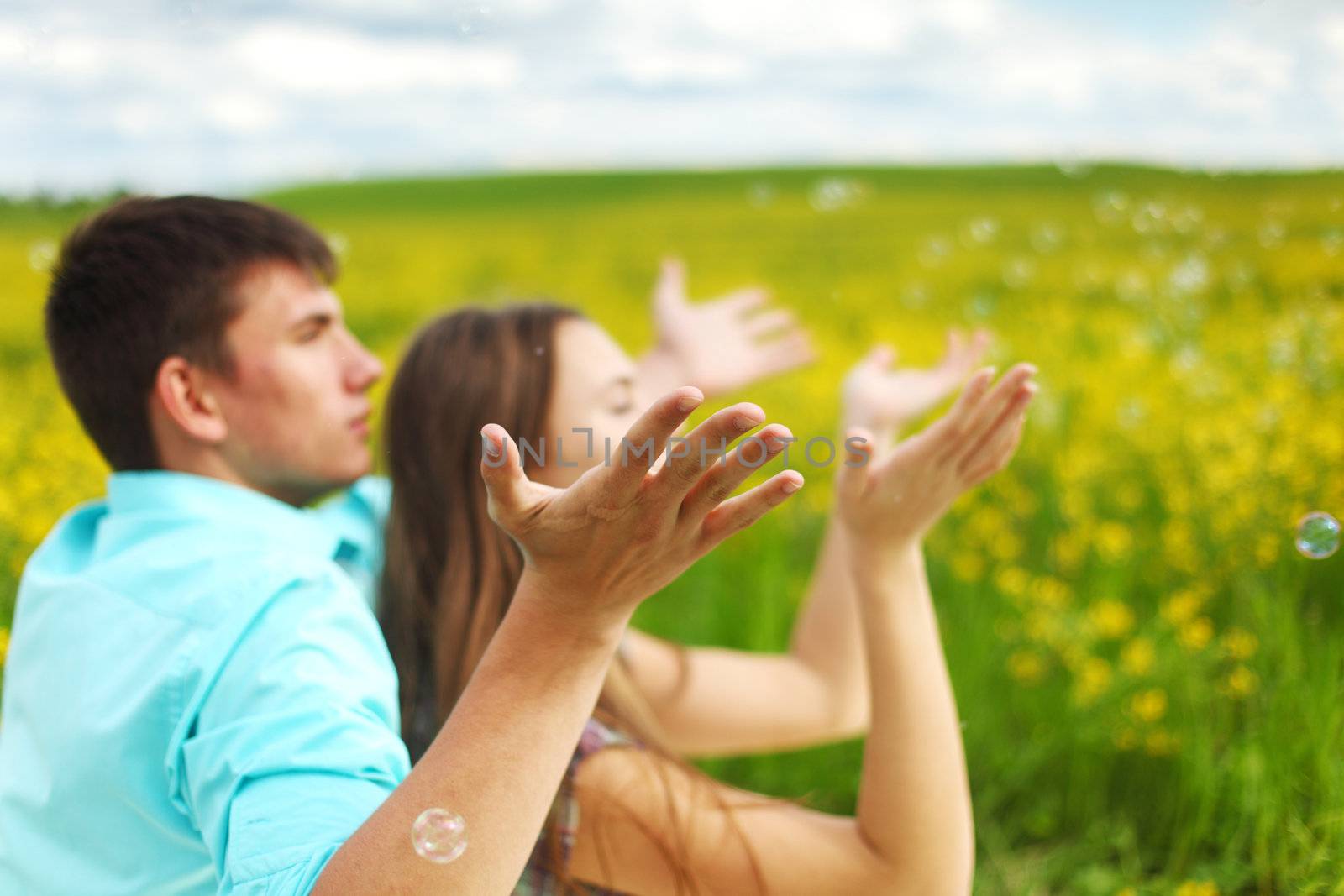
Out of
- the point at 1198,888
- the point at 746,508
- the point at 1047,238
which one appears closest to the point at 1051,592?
the point at 1198,888

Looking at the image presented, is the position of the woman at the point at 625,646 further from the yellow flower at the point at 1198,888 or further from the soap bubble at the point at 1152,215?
the soap bubble at the point at 1152,215

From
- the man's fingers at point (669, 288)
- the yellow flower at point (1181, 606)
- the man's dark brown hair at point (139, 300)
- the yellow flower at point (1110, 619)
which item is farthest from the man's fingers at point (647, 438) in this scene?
the yellow flower at point (1181, 606)

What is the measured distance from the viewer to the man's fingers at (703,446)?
68 cm

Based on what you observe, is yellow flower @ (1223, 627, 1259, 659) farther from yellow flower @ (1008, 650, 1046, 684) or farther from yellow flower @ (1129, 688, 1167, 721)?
yellow flower @ (1008, 650, 1046, 684)

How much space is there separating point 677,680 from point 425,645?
50cm

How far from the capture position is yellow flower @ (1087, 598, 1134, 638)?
7.94 feet

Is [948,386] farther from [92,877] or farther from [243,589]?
[92,877]

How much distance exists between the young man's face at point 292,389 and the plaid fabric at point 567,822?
48 cm

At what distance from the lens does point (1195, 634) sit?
2.29 m

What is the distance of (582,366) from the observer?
4.68ft

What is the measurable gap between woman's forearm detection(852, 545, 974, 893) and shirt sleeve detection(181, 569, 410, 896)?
24.8 inches

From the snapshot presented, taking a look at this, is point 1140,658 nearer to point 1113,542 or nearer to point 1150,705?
point 1150,705

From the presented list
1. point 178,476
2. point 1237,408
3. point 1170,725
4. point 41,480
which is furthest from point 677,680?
point 1237,408

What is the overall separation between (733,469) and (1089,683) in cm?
188
